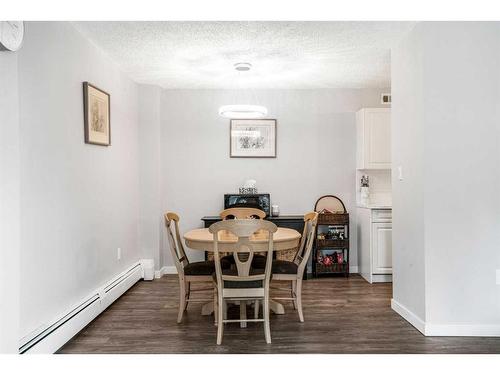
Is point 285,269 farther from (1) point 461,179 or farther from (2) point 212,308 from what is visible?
(1) point 461,179

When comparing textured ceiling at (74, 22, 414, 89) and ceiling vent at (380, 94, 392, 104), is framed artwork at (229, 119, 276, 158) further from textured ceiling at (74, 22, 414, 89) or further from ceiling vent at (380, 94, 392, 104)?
ceiling vent at (380, 94, 392, 104)

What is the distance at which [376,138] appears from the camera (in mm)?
4988

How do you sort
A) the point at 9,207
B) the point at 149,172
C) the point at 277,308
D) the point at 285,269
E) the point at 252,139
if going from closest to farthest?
the point at 9,207 < the point at 285,269 < the point at 277,308 < the point at 149,172 < the point at 252,139

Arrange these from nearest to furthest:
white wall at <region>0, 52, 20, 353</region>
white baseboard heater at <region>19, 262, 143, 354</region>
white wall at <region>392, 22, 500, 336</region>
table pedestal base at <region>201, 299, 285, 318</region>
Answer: white wall at <region>0, 52, 20, 353</region>, white baseboard heater at <region>19, 262, 143, 354</region>, white wall at <region>392, 22, 500, 336</region>, table pedestal base at <region>201, 299, 285, 318</region>

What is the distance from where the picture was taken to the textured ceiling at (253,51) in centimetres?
315

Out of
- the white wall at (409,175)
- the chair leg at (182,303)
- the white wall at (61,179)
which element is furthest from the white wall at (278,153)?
the chair leg at (182,303)

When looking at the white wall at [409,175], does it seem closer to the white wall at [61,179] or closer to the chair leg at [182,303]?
the chair leg at [182,303]

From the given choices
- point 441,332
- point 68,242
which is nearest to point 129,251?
point 68,242

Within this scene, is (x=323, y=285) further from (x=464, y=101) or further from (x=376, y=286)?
(x=464, y=101)

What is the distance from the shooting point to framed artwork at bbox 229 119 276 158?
5305 millimetres

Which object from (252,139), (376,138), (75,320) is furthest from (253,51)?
(75,320)

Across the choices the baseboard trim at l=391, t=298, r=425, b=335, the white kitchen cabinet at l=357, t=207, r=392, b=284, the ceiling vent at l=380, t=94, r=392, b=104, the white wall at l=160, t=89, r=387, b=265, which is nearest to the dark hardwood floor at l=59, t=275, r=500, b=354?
the baseboard trim at l=391, t=298, r=425, b=335

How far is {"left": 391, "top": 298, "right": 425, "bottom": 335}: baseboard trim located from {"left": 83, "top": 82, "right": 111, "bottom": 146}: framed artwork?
294 cm

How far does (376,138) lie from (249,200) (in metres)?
1.74
